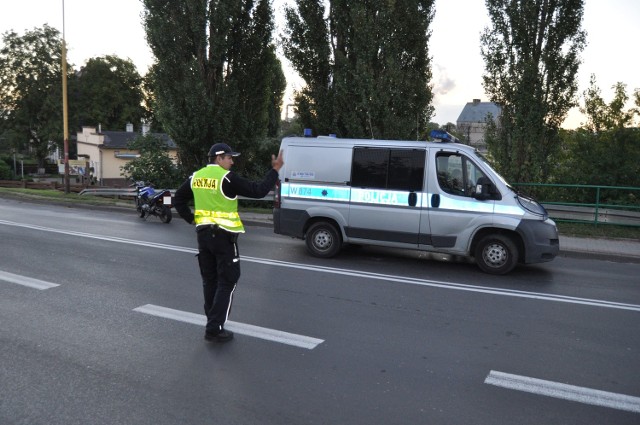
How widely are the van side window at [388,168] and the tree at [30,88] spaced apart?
2188 inches

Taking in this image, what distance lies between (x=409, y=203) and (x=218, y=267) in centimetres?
489

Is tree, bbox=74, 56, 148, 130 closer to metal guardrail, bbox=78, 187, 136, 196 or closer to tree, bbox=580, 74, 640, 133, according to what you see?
metal guardrail, bbox=78, 187, 136, 196

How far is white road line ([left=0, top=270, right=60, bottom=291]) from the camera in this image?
7305mm

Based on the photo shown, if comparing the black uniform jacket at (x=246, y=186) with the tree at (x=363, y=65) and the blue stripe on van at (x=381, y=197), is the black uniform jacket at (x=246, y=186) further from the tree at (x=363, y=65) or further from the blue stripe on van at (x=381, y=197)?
the tree at (x=363, y=65)

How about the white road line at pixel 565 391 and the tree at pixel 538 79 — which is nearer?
the white road line at pixel 565 391

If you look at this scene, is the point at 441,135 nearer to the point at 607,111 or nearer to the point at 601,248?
the point at 601,248

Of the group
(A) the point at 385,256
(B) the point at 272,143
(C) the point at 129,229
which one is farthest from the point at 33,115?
(A) the point at 385,256

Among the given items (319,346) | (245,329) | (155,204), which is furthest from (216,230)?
(155,204)

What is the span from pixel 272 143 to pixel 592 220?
12.5 metres

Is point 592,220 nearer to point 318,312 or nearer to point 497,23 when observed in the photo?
point 497,23

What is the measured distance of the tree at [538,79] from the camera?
53.0 ft

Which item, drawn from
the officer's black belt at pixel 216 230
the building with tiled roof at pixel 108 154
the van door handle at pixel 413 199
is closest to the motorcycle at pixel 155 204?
the van door handle at pixel 413 199

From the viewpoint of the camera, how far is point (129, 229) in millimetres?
13414

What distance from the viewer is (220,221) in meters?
5.07
